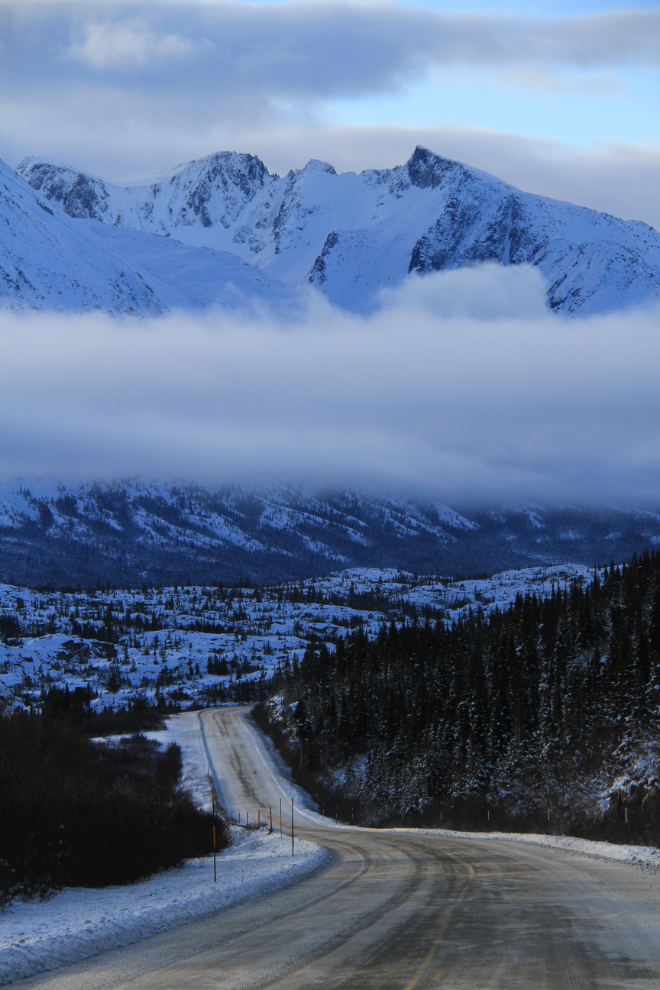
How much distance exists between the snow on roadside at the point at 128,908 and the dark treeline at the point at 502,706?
68.1ft

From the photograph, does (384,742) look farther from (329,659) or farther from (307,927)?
(307,927)

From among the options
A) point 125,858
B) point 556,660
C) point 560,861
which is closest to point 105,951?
point 125,858

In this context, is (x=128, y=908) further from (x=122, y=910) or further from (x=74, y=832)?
(x=74, y=832)

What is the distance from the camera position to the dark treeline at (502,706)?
7875 centimetres

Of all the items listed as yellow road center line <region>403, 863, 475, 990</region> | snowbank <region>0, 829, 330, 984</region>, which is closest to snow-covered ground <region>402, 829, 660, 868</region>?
yellow road center line <region>403, 863, 475, 990</region>

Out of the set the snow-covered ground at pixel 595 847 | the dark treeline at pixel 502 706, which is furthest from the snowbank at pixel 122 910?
the dark treeline at pixel 502 706

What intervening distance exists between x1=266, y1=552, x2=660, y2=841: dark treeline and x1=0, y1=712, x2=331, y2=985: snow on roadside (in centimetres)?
2076

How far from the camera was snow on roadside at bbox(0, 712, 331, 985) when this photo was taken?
22.9 metres

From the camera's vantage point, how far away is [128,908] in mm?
→ 29219

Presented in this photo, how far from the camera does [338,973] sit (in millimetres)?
19156

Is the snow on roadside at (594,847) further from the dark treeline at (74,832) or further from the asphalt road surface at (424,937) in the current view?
the dark treeline at (74,832)

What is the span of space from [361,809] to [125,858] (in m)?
67.7

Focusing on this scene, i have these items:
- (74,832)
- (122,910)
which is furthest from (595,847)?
(122,910)

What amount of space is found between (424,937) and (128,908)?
1138 cm
